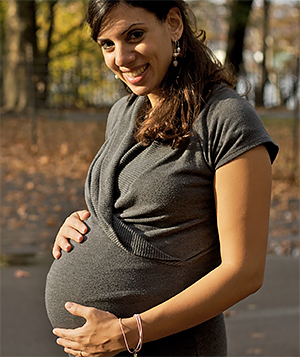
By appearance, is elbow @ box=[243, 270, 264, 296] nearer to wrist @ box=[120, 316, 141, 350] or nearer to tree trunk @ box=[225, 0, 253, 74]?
wrist @ box=[120, 316, 141, 350]

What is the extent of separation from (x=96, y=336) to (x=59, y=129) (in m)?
11.5

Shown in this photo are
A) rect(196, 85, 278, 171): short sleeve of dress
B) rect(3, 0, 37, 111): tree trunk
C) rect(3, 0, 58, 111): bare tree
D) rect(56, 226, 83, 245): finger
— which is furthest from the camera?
rect(3, 0, 37, 111): tree trunk

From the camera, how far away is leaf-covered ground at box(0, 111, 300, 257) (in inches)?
255

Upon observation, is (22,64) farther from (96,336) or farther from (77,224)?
(96,336)

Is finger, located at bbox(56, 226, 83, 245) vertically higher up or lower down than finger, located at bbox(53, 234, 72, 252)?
higher up

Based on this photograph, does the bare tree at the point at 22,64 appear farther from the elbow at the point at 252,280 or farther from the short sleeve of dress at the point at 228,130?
the elbow at the point at 252,280

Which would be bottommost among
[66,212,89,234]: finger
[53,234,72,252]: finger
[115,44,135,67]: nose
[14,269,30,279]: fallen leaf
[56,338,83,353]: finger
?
[14,269,30,279]: fallen leaf

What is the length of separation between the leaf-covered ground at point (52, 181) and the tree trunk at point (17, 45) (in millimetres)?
905

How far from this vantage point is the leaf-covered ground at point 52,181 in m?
6.49

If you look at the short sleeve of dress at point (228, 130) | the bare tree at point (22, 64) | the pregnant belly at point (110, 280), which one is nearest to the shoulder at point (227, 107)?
the short sleeve of dress at point (228, 130)

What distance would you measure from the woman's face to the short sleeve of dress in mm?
220

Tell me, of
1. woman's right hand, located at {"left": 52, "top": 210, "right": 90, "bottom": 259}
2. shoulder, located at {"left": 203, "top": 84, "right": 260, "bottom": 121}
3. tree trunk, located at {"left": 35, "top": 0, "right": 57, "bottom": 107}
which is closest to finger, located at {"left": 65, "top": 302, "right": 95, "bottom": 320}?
woman's right hand, located at {"left": 52, "top": 210, "right": 90, "bottom": 259}

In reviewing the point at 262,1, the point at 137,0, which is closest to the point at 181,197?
the point at 137,0

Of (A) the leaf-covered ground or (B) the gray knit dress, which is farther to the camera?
(A) the leaf-covered ground
